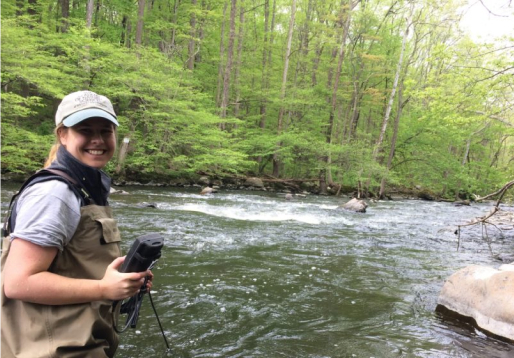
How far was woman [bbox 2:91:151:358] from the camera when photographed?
1193 mm

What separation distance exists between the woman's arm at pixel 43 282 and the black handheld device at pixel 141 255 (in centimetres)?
6

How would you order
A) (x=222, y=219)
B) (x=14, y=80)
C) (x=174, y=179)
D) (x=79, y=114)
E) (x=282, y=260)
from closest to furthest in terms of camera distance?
(x=79, y=114)
(x=282, y=260)
(x=222, y=219)
(x=14, y=80)
(x=174, y=179)

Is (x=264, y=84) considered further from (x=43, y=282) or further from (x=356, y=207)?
(x=43, y=282)

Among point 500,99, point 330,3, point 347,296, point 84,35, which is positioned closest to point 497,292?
point 347,296

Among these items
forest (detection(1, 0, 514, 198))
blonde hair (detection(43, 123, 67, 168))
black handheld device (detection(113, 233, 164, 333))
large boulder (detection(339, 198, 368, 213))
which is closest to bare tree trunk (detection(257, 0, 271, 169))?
forest (detection(1, 0, 514, 198))

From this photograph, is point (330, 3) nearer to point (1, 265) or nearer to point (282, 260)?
point (282, 260)

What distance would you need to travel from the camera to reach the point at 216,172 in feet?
65.8

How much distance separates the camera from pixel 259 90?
24.4 metres

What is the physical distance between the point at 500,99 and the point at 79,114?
13.7m

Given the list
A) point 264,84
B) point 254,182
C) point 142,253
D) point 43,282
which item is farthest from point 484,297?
point 264,84

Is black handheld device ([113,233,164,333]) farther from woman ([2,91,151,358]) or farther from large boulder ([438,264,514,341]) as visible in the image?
large boulder ([438,264,514,341])

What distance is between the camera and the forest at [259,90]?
1266cm

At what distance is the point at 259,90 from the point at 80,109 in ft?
78.0

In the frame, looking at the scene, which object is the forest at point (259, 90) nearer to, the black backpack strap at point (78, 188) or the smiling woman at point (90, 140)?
the smiling woman at point (90, 140)
